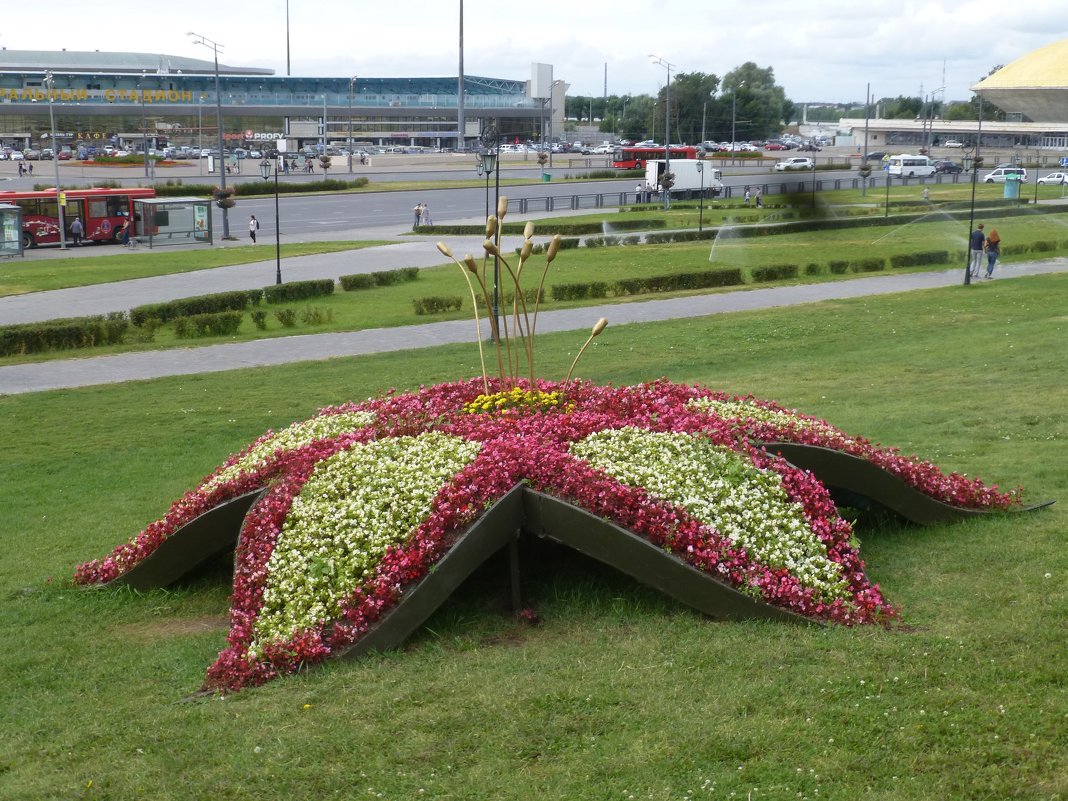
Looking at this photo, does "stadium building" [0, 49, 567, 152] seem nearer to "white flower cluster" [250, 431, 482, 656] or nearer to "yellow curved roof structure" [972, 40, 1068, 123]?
"yellow curved roof structure" [972, 40, 1068, 123]

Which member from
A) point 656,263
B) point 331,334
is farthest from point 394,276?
point 331,334

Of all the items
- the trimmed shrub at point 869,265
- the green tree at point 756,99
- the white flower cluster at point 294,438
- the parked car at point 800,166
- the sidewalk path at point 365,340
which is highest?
the green tree at point 756,99

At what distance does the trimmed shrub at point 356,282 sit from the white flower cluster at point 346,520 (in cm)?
2330

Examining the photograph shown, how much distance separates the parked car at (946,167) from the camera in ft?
230

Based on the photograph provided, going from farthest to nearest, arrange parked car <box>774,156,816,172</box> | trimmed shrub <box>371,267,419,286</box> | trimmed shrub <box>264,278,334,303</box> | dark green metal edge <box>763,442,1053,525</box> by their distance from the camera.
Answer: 1. trimmed shrub <box>371,267,419,286</box>
2. trimmed shrub <box>264,278,334,303</box>
3. dark green metal edge <box>763,442,1053,525</box>
4. parked car <box>774,156,816,172</box>

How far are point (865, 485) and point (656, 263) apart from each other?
28.0 m

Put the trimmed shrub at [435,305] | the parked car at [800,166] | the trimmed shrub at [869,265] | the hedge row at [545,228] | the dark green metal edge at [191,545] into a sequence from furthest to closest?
the hedge row at [545,228], the trimmed shrub at [869,265], the trimmed shrub at [435,305], the dark green metal edge at [191,545], the parked car at [800,166]

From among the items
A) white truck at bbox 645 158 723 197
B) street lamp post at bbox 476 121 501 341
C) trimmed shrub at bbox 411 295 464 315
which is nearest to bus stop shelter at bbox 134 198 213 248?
street lamp post at bbox 476 121 501 341

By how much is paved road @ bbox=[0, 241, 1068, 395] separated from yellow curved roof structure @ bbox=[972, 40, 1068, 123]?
1109 cm

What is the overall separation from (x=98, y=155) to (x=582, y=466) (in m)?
85.0

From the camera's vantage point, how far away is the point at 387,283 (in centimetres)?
3206

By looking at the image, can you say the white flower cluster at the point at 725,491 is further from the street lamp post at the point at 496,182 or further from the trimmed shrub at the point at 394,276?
the trimmed shrub at the point at 394,276

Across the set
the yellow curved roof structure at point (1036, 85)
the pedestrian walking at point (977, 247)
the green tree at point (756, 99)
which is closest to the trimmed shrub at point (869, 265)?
the pedestrian walking at point (977, 247)

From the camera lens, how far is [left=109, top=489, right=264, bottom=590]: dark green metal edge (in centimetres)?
828
